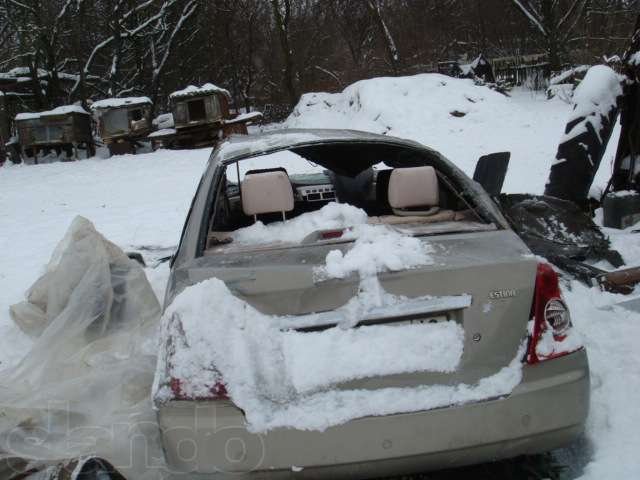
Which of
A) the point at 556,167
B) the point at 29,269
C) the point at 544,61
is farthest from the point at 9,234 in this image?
the point at 544,61

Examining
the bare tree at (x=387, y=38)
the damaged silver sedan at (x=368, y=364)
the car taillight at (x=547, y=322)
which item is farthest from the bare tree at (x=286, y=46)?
the car taillight at (x=547, y=322)

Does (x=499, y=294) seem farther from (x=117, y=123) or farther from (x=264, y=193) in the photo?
(x=117, y=123)

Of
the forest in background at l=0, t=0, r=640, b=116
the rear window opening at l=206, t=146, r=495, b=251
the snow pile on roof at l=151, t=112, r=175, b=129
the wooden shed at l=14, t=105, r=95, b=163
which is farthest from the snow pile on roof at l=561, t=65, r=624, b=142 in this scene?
the snow pile on roof at l=151, t=112, r=175, b=129

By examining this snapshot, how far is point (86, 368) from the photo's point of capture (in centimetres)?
348

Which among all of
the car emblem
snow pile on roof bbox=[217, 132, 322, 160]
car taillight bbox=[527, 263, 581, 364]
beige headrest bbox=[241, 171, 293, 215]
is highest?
snow pile on roof bbox=[217, 132, 322, 160]

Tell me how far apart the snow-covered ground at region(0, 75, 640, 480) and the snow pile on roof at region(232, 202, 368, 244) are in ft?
4.79

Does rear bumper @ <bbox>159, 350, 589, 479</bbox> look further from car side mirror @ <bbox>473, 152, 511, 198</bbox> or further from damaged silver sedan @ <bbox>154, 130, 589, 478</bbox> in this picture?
car side mirror @ <bbox>473, 152, 511, 198</bbox>

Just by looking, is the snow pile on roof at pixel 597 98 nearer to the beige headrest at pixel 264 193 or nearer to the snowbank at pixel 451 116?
the snowbank at pixel 451 116

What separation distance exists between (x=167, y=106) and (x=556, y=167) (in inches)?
920

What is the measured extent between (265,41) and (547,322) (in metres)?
28.2

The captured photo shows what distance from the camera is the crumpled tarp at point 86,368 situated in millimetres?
2799

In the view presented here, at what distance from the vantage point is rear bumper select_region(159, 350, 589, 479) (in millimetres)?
1940

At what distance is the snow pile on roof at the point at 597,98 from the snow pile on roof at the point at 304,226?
4.65 metres

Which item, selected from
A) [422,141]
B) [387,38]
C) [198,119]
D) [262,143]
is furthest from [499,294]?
[387,38]
